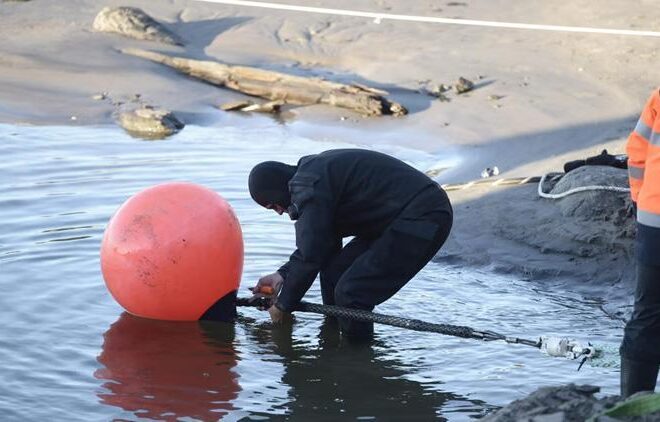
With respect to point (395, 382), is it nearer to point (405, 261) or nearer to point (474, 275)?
point (405, 261)

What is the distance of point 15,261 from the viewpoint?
9.11 metres

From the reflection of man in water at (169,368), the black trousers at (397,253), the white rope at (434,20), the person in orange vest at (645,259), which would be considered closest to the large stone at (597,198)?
the black trousers at (397,253)

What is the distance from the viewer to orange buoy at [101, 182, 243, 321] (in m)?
7.20

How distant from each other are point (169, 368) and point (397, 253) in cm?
150

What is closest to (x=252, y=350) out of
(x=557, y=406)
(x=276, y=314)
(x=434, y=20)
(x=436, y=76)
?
(x=276, y=314)

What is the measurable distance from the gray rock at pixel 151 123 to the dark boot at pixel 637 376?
8336 mm

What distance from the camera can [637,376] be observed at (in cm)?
575

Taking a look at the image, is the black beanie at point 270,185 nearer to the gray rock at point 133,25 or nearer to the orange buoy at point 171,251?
the orange buoy at point 171,251

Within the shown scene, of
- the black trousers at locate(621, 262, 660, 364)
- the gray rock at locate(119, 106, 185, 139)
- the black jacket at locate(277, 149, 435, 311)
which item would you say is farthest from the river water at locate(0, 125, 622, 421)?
the gray rock at locate(119, 106, 185, 139)

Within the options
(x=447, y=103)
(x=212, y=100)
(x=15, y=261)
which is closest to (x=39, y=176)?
(x=15, y=261)

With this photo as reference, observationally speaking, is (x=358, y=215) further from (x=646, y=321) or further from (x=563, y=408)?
(x=563, y=408)

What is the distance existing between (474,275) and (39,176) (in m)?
4.50

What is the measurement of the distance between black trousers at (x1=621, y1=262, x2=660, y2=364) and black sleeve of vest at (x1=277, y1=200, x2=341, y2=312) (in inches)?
76.8

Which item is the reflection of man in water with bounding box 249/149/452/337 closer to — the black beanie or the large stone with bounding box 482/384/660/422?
the black beanie
